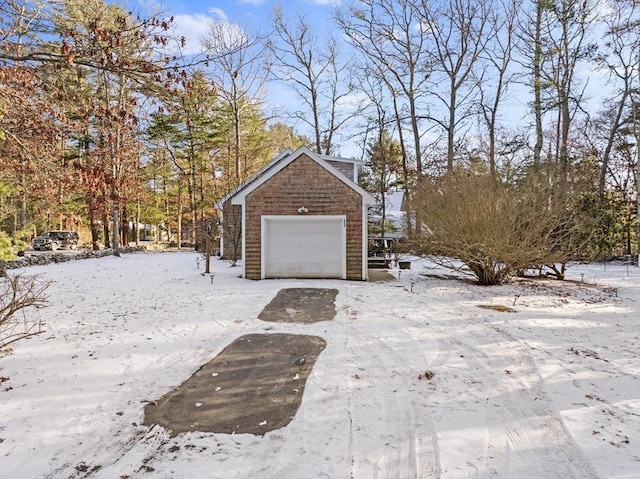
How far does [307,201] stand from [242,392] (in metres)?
8.26

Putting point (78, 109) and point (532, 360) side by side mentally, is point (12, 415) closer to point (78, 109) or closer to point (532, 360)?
point (78, 109)

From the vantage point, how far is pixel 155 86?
219 inches

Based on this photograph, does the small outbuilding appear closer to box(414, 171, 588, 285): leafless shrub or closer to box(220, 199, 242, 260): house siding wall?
box(414, 171, 588, 285): leafless shrub

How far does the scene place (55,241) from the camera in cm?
2597

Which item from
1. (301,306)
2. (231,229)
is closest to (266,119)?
(231,229)

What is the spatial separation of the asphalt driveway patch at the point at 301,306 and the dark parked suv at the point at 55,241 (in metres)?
22.7

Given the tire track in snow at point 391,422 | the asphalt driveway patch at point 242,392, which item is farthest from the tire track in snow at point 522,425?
the asphalt driveway patch at point 242,392

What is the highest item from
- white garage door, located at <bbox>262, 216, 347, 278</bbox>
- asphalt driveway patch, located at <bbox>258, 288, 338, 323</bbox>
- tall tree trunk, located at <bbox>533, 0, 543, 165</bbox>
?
tall tree trunk, located at <bbox>533, 0, 543, 165</bbox>

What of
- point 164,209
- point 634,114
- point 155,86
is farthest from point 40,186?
point 164,209

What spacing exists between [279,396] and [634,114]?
21.6m

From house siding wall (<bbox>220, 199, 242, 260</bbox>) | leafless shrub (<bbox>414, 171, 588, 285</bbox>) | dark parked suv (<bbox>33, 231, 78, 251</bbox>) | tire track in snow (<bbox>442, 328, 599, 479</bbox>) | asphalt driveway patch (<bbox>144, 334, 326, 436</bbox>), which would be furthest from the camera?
dark parked suv (<bbox>33, 231, 78, 251</bbox>)

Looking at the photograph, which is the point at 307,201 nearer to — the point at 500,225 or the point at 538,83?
the point at 500,225

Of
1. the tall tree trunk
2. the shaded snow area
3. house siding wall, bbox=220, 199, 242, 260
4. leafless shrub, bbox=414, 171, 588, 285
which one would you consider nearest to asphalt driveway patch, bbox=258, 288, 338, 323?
the shaded snow area

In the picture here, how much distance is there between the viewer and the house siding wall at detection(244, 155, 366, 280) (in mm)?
11938
